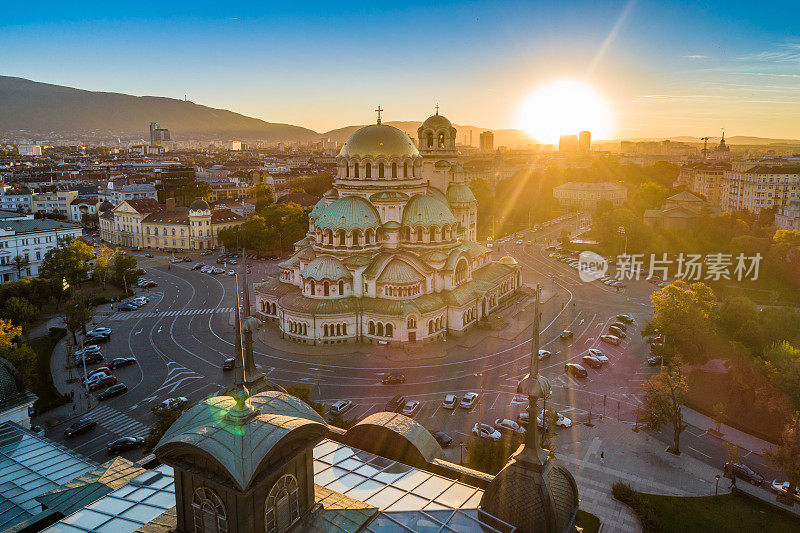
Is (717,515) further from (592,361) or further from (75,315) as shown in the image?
(75,315)

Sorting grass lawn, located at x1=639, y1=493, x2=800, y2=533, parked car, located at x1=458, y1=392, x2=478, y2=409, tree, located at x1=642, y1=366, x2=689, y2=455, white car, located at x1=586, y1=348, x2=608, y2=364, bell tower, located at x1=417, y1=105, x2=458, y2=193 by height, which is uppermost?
bell tower, located at x1=417, y1=105, x2=458, y2=193

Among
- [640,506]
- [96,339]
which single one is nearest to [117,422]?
[96,339]

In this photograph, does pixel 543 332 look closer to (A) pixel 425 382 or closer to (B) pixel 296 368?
(A) pixel 425 382

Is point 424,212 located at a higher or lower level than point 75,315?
higher

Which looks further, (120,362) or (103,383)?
(120,362)

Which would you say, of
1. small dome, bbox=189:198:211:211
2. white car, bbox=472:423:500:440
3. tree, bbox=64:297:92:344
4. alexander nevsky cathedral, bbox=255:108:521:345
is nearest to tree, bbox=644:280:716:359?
alexander nevsky cathedral, bbox=255:108:521:345

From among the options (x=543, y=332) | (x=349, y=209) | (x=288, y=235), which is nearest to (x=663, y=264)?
(x=543, y=332)

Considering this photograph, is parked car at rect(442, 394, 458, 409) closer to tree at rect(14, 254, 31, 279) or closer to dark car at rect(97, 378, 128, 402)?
dark car at rect(97, 378, 128, 402)
